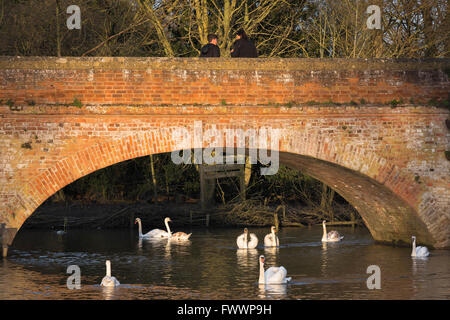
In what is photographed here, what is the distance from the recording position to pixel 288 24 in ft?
88.4

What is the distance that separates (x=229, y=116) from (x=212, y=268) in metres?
3.20

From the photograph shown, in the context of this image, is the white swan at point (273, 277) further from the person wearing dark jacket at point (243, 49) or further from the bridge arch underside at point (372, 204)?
the person wearing dark jacket at point (243, 49)

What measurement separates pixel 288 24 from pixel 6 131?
14.1 m

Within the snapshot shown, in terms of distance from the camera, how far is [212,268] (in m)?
16.4

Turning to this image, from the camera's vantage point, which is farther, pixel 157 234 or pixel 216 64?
pixel 157 234

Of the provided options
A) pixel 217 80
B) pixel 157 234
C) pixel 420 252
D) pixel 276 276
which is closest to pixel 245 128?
pixel 217 80

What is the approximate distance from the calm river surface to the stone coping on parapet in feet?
12.4

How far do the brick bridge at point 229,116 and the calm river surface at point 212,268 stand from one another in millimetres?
1197

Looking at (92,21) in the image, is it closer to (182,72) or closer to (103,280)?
(182,72)

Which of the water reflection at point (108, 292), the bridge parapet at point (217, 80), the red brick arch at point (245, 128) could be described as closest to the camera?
the water reflection at point (108, 292)

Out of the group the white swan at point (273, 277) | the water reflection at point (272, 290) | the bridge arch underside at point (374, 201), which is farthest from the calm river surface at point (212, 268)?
the bridge arch underside at point (374, 201)

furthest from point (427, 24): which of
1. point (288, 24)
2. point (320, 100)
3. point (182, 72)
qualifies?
point (182, 72)

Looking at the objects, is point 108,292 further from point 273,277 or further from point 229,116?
point 229,116

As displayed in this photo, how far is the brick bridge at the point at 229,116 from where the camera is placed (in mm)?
14758
